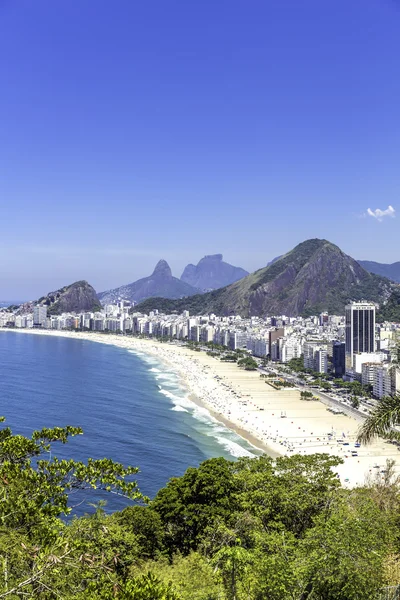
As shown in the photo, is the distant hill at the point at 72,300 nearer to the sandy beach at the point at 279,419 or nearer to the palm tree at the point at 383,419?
the sandy beach at the point at 279,419

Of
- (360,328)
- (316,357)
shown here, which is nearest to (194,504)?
(360,328)

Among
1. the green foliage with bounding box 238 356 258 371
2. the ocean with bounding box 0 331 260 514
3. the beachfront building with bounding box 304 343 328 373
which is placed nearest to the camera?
the ocean with bounding box 0 331 260 514

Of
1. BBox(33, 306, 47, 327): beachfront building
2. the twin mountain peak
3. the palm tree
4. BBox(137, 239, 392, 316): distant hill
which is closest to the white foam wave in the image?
the palm tree

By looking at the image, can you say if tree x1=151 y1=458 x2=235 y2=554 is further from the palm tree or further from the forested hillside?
the palm tree

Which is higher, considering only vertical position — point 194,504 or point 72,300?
point 72,300

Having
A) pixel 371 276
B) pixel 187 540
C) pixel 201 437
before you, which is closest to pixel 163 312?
pixel 371 276

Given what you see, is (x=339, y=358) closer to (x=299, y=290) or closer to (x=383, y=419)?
(x=383, y=419)
